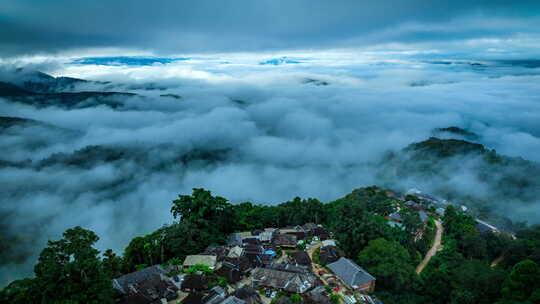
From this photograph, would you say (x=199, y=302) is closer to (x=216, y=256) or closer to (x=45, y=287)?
(x=216, y=256)

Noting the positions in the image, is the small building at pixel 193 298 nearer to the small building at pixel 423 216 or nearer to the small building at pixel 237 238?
the small building at pixel 237 238

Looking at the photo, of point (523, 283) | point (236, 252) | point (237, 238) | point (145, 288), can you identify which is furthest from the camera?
point (237, 238)

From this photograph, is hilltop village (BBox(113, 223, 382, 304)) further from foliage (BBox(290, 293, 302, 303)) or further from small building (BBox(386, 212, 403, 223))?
small building (BBox(386, 212, 403, 223))

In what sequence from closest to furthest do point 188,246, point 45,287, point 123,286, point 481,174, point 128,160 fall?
point 45,287 → point 123,286 → point 188,246 → point 481,174 → point 128,160

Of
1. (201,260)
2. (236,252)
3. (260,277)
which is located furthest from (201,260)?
(260,277)

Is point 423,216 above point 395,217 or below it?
below

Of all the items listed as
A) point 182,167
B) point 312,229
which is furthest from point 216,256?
point 182,167

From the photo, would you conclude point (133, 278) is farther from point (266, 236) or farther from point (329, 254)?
point (329, 254)
